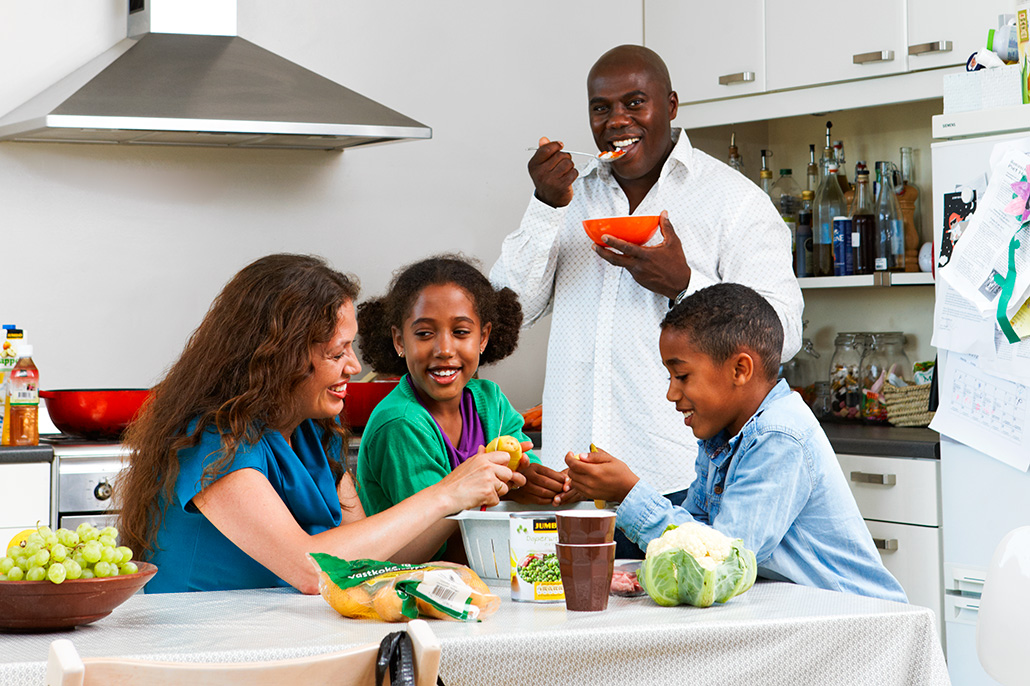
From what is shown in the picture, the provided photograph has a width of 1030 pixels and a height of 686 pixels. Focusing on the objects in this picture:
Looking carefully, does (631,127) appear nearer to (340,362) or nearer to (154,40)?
(340,362)

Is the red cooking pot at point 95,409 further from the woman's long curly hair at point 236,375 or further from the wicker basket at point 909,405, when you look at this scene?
the wicker basket at point 909,405

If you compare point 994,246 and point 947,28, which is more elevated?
point 947,28

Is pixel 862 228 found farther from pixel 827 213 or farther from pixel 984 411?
pixel 984 411

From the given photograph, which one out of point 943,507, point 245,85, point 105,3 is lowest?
point 943,507

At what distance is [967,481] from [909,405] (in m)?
0.55

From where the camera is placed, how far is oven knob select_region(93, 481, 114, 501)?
2609 mm

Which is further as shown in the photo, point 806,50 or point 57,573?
point 806,50

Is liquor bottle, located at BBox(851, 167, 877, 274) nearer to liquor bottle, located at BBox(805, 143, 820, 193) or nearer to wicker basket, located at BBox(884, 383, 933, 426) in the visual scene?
liquor bottle, located at BBox(805, 143, 820, 193)

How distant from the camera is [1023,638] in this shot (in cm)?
122

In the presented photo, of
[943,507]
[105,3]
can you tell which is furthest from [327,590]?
[105,3]

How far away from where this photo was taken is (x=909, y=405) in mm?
3135

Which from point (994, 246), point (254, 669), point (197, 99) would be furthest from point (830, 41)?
point (254, 669)

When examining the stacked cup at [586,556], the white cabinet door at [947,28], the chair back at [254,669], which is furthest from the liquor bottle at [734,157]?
the chair back at [254,669]

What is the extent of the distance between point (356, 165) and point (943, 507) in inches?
70.8
